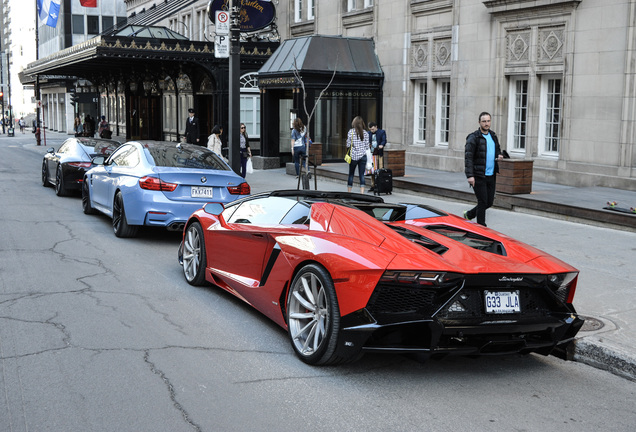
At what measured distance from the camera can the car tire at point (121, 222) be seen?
11047 millimetres

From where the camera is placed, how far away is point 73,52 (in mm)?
28422

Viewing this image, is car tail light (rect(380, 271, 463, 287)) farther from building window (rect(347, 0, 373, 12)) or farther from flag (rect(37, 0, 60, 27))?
flag (rect(37, 0, 60, 27))

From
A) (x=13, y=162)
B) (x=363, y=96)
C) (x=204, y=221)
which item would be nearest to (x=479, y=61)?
(x=363, y=96)

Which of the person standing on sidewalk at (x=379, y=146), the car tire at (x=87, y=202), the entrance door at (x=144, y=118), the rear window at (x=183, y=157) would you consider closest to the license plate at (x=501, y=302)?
the rear window at (x=183, y=157)

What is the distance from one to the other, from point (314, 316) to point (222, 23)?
40.2 feet

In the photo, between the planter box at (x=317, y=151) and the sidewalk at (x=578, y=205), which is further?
the planter box at (x=317, y=151)

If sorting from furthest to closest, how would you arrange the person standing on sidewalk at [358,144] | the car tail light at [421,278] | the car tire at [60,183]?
the person standing on sidewalk at [358,144]
the car tire at [60,183]
the car tail light at [421,278]

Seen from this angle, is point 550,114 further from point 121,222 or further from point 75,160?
point 121,222

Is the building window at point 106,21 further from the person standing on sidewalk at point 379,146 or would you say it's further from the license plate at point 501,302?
the license plate at point 501,302

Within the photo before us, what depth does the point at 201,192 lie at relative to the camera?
10852 millimetres

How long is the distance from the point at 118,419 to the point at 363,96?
20.9m

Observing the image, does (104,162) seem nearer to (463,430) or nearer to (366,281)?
(366,281)

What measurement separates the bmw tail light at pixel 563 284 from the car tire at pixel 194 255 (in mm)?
3846

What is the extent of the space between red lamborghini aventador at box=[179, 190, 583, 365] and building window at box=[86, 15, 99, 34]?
7004 cm
